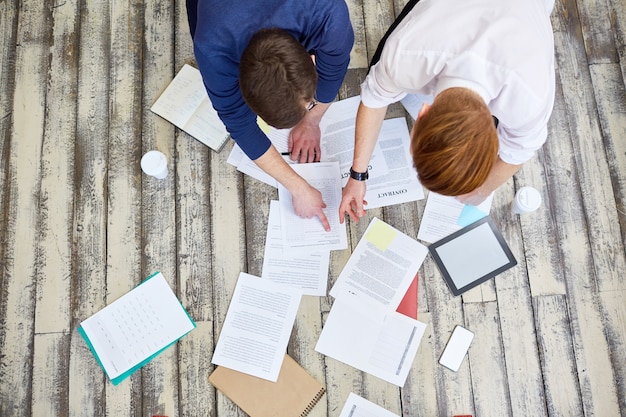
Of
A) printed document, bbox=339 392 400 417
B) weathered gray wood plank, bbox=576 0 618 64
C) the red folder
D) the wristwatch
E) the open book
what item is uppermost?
weathered gray wood plank, bbox=576 0 618 64

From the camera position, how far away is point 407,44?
3.63ft

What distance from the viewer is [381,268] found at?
166 centimetres

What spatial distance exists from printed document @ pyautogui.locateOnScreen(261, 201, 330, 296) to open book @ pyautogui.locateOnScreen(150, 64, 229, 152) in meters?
Result: 0.42

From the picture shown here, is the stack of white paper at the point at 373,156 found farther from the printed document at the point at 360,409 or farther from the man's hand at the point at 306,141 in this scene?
the printed document at the point at 360,409

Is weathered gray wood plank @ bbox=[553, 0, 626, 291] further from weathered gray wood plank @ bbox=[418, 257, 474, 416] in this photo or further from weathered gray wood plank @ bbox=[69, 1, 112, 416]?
weathered gray wood plank @ bbox=[69, 1, 112, 416]

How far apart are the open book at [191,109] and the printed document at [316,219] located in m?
0.31

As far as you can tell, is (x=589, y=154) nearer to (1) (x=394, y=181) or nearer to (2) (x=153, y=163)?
(1) (x=394, y=181)

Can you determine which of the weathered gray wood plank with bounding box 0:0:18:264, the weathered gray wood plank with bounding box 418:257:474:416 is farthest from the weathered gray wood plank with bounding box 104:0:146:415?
the weathered gray wood plank with bounding box 418:257:474:416

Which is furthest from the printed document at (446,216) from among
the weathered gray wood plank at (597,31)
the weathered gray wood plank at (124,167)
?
the weathered gray wood plank at (124,167)

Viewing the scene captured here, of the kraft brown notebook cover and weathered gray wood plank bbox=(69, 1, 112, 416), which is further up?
weathered gray wood plank bbox=(69, 1, 112, 416)

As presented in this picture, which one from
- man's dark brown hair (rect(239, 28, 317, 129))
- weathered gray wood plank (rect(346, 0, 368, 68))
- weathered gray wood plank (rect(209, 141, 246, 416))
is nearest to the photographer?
man's dark brown hair (rect(239, 28, 317, 129))

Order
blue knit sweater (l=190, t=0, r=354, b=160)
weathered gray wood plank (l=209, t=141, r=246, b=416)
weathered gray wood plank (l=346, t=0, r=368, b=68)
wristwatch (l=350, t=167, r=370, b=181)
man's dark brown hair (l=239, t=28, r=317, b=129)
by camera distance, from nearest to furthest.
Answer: man's dark brown hair (l=239, t=28, r=317, b=129)
blue knit sweater (l=190, t=0, r=354, b=160)
wristwatch (l=350, t=167, r=370, b=181)
weathered gray wood plank (l=209, t=141, r=246, b=416)
weathered gray wood plank (l=346, t=0, r=368, b=68)

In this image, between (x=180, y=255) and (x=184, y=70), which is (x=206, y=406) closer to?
(x=180, y=255)

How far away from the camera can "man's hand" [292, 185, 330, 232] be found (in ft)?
5.22
